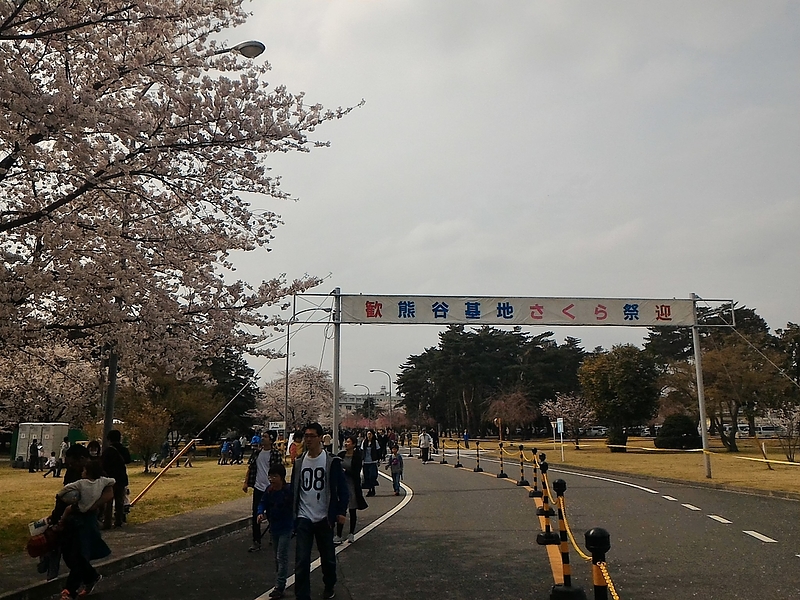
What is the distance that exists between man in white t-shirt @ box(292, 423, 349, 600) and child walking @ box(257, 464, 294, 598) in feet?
1.51

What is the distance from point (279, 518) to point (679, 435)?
43845 mm

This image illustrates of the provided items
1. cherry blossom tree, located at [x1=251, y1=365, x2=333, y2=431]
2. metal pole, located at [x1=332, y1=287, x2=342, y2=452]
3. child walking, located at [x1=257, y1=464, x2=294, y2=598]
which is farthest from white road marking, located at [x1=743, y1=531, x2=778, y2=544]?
cherry blossom tree, located at [x1=251, y1=365, x2=333, y2=431]

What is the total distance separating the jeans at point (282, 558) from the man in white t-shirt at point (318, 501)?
421mm

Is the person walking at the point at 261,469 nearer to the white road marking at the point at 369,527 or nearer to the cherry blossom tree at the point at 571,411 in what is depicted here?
the white road marking at the point at 369,527

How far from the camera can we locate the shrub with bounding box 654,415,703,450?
45.9m

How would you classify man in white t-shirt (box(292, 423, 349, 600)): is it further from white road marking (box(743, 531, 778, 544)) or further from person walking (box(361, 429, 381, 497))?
person walking (box(361, 429, 381, 497))

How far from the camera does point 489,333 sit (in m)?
82.8

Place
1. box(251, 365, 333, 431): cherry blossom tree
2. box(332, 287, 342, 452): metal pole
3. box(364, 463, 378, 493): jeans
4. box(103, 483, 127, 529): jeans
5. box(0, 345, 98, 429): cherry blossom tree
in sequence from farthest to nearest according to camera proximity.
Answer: box(251, 365, 333, 431): cherry blossom tree
box(0, 345, 98, 429): cherry blossom tree
box(332, 287, 342, 452): metal pole
box(364, 463, 378, 493): jeans
box(103, 483, 127, 529): jeans

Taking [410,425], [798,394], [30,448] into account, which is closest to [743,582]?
[30,448]

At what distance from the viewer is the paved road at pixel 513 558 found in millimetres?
7473

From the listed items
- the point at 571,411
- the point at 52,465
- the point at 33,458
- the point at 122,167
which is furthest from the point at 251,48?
the point at 571,411

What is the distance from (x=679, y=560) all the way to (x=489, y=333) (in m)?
74.4

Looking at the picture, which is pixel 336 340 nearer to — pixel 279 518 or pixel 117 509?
pixel 117 509

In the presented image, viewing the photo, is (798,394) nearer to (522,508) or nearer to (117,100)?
(522,508)
